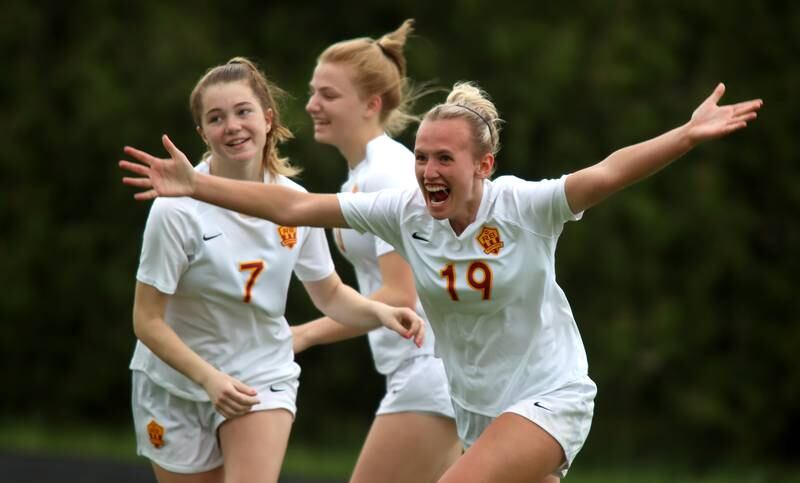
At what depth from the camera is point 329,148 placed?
400 inches

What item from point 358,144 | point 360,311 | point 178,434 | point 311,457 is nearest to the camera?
point 178,434

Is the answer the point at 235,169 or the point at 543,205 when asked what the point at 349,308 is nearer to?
the point at 235,169

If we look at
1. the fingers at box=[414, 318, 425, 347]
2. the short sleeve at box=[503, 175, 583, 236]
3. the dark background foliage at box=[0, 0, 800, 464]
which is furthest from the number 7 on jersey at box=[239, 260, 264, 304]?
the dark background foliage at box=[0, 0, 800, 464]

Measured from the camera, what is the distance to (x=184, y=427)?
14.4 ft

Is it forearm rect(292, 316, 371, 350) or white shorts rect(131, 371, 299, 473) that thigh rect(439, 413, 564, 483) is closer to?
white shorts rect(131, 371, 299, 473)

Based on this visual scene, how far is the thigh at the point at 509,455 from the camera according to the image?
3705 millimetres

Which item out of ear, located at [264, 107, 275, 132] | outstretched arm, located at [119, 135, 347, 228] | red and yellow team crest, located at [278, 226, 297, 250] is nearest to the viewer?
outstretched arm, located at [119, 135, 347, 228]

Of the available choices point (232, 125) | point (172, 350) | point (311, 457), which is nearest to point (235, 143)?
point (232, 125)

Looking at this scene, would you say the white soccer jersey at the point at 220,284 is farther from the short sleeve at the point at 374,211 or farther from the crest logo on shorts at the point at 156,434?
the short sleeve at the point at 374,211

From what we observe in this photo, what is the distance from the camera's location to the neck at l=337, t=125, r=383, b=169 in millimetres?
4980

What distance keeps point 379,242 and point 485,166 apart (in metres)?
0.74

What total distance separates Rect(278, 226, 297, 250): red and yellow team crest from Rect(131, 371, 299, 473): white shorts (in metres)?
0.48

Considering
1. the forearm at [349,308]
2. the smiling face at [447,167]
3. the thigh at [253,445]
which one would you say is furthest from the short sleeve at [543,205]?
the thigh at [253,445]

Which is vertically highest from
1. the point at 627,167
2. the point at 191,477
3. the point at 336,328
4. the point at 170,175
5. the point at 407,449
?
the point at 627,167
